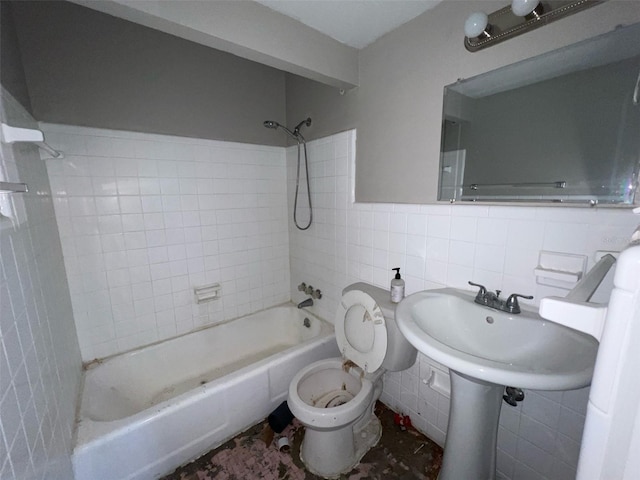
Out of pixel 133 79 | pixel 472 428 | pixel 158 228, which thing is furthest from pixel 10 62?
pixel 472 428

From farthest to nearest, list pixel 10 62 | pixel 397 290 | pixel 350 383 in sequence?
pixel 350 383 < pixel 397 290 < pixel 10 62

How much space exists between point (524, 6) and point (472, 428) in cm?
140

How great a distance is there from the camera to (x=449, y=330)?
1.04 metres

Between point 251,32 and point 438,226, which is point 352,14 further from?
point 438,226

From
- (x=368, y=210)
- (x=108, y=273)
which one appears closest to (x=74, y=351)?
(x=108, y=273)

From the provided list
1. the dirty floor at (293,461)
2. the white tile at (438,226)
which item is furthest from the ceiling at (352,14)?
the dirty floor at (293,461)

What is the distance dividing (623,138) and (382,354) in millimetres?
1187

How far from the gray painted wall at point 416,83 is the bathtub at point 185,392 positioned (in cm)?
112

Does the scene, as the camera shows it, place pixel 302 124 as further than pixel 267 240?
No

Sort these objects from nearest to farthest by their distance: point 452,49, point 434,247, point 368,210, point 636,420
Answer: point 636,420
point 452,49
point 434,247
point 368,210

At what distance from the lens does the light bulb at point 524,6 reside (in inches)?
32.1

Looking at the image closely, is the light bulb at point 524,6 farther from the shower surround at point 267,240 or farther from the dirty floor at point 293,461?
the dirty floor at point 293,461

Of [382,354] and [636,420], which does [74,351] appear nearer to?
[382,354]

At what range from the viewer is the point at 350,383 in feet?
4.81
